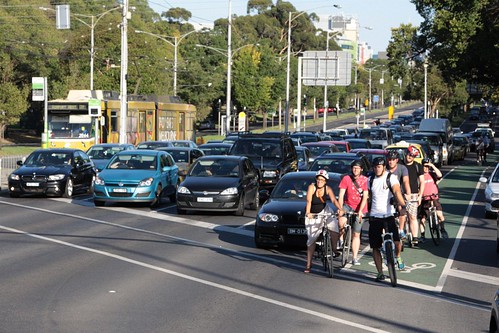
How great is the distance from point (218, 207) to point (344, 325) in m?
13.2

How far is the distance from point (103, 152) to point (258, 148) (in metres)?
7.59

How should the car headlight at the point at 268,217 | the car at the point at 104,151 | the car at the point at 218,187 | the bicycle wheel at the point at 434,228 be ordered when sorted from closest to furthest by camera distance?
the car headlight at the point at 268,217 < the bicycle wheel at the point at 434,228 < the car at the point at 218,187 < the car at the point at 104,151

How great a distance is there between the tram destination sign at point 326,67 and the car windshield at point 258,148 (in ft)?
149

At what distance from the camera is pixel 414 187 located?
18297mm

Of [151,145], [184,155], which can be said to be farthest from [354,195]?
[151,145]

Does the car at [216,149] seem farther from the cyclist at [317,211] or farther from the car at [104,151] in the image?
the cyclist at [317,211]

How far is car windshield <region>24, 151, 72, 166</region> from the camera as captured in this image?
96.3ft

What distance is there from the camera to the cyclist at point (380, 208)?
45.8 feet

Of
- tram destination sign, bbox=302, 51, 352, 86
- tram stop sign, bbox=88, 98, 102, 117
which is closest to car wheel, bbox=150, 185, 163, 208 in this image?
tram stop sign, bbox=88, 98, 102, 117

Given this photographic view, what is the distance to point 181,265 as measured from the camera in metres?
15.5

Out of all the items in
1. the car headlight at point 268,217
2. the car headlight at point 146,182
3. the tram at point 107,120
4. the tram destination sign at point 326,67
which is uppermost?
→ the tram destination sign at point 326,67

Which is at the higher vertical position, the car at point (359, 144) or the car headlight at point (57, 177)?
the car at point (359, 144)

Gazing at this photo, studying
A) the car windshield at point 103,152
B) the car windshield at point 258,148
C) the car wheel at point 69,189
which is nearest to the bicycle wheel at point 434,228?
the car windshield at point 258,148

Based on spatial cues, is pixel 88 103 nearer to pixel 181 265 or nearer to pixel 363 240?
pixel 363 240
